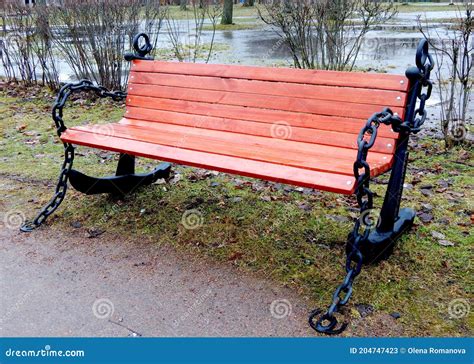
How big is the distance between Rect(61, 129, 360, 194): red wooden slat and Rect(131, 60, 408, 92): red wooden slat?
721 millimetres

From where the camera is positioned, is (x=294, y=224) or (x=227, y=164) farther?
(x=294, y=224)

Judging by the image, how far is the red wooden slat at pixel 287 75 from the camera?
2886 mm

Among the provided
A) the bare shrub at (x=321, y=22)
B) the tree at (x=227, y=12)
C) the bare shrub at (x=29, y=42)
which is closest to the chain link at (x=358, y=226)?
the bare shrub at (x=321, y=22)

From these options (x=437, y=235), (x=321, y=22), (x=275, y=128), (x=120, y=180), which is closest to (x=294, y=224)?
(x=275, y=128)

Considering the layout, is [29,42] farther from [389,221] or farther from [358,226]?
[358,226]

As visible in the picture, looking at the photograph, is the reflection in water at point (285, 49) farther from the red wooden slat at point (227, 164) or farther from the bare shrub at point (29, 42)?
the red wooden slat at point (227, 164)

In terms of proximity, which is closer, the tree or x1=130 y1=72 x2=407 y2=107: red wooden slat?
x1=130 y1=72 x2=407 y2=107: red wooden slat

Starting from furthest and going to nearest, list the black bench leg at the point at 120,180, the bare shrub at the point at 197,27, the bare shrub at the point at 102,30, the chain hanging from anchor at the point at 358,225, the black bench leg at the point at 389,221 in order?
the bare shrub at the point at 197,27, the bare shrub at the point at 102,30, the black bench leg at the point at 120,180, the black bench leg at the point at 389,221, the chain hanging from anchor at the point at 358,225

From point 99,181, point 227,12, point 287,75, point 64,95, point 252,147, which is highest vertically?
point 287,75

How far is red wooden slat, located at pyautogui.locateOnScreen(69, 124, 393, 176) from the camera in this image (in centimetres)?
271

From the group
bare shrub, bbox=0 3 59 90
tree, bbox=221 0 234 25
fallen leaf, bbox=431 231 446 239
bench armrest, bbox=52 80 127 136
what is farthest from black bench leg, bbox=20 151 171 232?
tree, bbox=221 0 234 25

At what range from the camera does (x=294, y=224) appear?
3486 mm

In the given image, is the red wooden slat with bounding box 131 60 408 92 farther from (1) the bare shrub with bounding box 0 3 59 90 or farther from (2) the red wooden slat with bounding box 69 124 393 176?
(1) the bare shrub with bounding box 0 3 59 90

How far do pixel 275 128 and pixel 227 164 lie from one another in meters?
0.62
